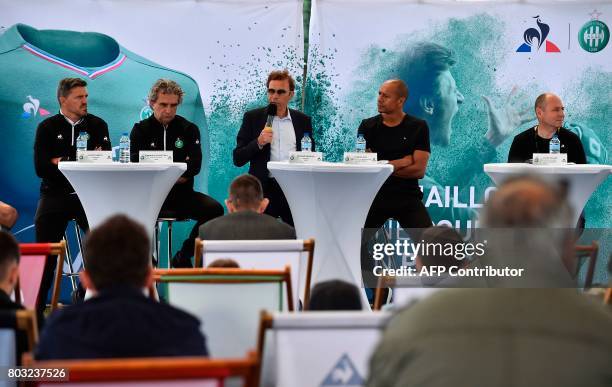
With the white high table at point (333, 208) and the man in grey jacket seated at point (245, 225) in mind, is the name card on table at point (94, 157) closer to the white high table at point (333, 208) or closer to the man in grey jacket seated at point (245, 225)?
the white high table at point (333, 208)

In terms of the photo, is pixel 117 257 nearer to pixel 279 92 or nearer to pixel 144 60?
pixel 279 92

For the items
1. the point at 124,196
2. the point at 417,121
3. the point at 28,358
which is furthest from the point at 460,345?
the point at 417,121

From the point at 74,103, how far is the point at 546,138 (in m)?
3.38

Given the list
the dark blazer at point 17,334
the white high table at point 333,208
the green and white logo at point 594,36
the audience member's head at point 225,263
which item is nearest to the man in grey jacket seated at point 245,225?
the audience member's head at point 225,263

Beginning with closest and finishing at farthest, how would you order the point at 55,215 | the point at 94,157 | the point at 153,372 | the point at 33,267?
the point at 153,372 → the point at 33,267 → the point at 94,157 → the point at 55,215

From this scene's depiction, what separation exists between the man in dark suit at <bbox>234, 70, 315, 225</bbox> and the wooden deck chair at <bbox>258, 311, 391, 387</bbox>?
429 cm

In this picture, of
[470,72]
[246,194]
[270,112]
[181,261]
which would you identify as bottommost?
[181,261]

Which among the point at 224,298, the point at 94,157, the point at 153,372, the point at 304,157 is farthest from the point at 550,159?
the point at 153,372

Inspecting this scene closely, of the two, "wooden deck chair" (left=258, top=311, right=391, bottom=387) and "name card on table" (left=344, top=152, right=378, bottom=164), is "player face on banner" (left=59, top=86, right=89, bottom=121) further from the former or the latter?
"wooden deck chair" (left=258, top=311, right=391, bottom=387)

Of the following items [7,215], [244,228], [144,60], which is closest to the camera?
[244,228]

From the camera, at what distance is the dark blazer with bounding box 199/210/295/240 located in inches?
166

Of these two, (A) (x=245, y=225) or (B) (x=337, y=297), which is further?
(A) (x=245, y=225)

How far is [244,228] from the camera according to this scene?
4223mm

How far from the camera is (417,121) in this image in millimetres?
6371
